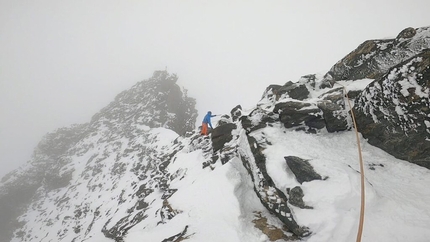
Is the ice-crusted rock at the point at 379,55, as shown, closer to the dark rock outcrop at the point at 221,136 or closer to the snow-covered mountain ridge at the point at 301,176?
the snow-covered mountain ridge at the point at 301,176

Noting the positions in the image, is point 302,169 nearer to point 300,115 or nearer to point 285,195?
point 285,195

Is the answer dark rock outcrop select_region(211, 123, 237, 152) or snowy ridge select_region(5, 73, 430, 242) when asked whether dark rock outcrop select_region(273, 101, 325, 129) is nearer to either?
snowy ridge select_region(5, 73, 430, 242)

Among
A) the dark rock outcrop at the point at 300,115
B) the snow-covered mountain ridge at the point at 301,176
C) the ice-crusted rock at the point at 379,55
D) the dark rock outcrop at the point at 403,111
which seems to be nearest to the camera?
the snow-covered mountain ridge at the point at 301,176

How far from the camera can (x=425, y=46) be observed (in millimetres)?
10969

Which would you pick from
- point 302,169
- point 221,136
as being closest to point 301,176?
point 302,169

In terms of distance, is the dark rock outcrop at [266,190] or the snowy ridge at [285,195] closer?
the snowy ridge at [285,195]

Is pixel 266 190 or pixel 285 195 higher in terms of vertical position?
pixel 266 190

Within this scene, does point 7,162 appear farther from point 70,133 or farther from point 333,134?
point 333,134

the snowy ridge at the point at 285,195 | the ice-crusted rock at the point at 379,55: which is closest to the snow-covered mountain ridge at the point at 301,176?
the snowy ridge at the point at 285,195

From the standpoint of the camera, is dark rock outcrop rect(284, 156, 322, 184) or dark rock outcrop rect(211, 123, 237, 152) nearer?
dark rock outcrop rect(284, 156, 322, 184)

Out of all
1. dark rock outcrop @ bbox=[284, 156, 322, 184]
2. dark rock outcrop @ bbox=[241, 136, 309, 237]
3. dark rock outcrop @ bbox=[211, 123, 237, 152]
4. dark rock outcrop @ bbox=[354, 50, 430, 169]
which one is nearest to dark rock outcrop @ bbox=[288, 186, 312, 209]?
dark rock outcrop @ bbox=[241, 136, 309, 237]

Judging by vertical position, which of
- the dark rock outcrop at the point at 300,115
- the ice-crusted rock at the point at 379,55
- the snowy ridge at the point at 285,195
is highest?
the ice-crusted rock at the point at 379,55

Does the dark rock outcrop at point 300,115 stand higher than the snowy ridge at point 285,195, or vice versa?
the dark rock outcrop at point 300,115

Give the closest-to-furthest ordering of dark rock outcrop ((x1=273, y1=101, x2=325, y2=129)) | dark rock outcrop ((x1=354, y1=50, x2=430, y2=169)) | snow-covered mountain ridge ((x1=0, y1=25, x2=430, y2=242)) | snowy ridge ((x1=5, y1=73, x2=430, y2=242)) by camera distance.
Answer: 1. snowy ridge ((x1=5, y1=73, x2=430, y2=242))
2. snow-covered mountain ridge ((x1=0, y1=25, x2=430, y2=242))
3. dark rock outcrop ((x1=354, y1=50, x2=430, y2=169))
4. dark rock outcrop ((x1=273, y1=101, x2=325, y2=129))
